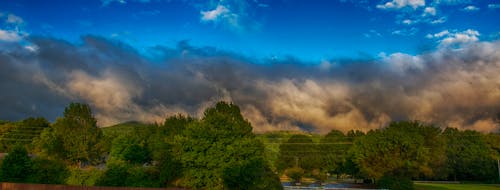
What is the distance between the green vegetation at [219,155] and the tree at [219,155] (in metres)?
0.07

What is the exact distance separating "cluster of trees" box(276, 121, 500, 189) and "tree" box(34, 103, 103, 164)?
42.1 metres

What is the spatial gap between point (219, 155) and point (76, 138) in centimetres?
4267

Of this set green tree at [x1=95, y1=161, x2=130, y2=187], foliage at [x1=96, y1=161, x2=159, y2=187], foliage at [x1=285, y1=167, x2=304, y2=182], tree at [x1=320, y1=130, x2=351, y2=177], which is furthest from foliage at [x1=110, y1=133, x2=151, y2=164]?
tree at [x1=320, y1=130, x2=351, y2=177]

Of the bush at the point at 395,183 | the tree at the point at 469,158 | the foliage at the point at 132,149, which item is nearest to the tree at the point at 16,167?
the foliage at the point at 132,149

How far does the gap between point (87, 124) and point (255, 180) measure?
1797 inches

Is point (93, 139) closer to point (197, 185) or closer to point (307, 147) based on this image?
point (197, 185)

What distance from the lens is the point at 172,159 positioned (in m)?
37.2

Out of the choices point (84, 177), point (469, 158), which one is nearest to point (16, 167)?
point (84, 177)

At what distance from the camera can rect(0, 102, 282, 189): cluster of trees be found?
29.2m

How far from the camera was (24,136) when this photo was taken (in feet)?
366

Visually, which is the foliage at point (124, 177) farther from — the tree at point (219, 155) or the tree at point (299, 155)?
the tree at point (299, 155)

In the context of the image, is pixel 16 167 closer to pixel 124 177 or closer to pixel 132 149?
pixel 124 177

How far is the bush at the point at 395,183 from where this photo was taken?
5420 centimetres

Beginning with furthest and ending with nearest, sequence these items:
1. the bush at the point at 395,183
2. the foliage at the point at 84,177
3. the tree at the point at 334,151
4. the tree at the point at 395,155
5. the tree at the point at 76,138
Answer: the tree at the point at 334,151
the tree at the point at 76,138
the tree at the point at 395,155
the bush at the point at 395,183
the foliage at the point at 84,177
